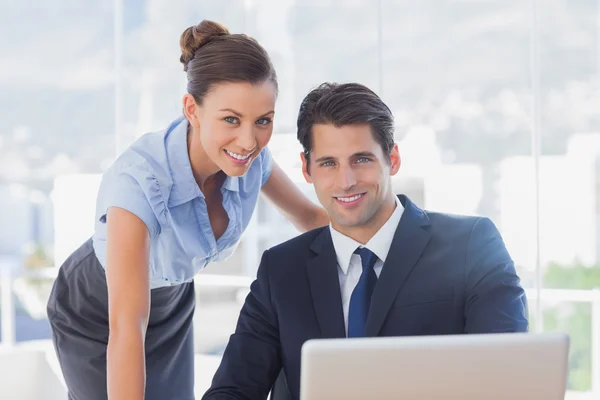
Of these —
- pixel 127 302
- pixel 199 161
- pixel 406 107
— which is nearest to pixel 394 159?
pixel 199 161

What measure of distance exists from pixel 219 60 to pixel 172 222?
0.42 m

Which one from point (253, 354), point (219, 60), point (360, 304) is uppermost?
point (219, 60)

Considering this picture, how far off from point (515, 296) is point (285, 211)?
860mm

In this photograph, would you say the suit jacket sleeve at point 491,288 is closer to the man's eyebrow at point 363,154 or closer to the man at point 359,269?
the man at point 359,269

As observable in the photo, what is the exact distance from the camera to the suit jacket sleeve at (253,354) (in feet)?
5.92

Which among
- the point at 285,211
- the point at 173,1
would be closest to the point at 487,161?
the point at 173,1

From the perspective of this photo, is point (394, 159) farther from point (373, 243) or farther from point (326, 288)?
point (326, 288)

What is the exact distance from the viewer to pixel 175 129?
2.11 metres

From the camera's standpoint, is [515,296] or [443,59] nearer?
[515,296]

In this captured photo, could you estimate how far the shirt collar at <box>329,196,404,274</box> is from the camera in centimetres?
194

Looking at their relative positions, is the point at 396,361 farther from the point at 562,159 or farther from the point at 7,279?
the point at 562,159

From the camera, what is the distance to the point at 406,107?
13234 millimetres

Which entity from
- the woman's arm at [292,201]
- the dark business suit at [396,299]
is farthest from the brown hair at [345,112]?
the woman's arm at [292,201]

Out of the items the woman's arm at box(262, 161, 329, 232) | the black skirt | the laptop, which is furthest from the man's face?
the laptop
